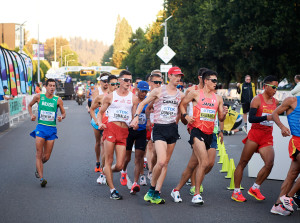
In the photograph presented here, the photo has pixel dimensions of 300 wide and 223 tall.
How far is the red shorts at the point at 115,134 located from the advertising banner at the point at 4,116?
Answer: 12412 millimetres

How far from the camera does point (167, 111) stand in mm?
8023

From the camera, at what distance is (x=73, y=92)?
6100 cm

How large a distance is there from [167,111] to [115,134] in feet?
2.87

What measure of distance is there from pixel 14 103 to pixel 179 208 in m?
18.2

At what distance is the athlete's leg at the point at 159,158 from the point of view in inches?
307

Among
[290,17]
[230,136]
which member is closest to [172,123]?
[230,136]

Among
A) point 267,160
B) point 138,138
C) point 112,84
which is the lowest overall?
point 267,160

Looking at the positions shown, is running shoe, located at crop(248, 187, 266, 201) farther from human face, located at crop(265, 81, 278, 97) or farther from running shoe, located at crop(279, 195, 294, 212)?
human face, located at crop(265, 81, 278, 97)

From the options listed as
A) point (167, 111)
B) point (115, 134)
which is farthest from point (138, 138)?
point (167, 111)

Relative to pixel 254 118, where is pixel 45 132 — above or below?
below

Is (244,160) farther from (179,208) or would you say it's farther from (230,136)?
(230,136)

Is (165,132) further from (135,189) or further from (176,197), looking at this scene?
(135,189)

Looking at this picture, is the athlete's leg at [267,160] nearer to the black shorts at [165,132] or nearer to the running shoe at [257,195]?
the running shoe at [257,195]

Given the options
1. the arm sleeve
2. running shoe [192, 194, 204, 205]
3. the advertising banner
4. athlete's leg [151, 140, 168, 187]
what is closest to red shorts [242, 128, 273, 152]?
the arm sleeve
